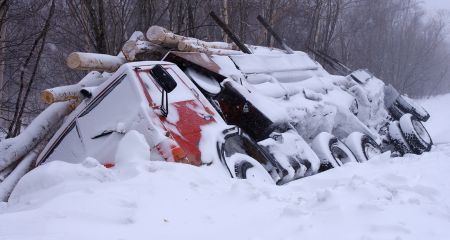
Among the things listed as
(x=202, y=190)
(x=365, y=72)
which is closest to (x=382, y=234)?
(x=202, y=190)

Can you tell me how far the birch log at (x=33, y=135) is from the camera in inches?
223

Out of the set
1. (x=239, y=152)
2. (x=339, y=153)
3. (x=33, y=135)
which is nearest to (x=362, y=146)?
(x=339, y=153)

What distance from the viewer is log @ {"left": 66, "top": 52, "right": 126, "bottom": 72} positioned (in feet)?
18.7

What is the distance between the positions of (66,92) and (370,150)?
439 centimetres

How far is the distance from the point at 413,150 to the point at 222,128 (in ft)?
13.8

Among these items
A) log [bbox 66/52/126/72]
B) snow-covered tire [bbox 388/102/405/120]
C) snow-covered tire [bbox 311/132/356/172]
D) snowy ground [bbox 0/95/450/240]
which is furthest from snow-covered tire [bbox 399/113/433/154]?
log [bbox 66/52/126/72]

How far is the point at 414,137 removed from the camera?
24.4 feet

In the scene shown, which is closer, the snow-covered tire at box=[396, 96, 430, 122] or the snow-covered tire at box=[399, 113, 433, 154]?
the snow-covered tire at box=[399, 113, 433, 154]

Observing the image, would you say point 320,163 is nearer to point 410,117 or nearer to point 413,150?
point 413,150

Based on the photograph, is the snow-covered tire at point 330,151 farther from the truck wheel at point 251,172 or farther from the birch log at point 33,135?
the birch log at point 33,135

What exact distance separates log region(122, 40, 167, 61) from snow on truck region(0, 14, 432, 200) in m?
0.01

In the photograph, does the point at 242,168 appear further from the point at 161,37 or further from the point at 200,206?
the point at 161,37

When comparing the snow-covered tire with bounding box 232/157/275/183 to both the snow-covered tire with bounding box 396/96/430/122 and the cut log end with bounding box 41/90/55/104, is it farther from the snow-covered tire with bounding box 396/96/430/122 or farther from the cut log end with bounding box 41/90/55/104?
the snow-covered tire with bounding box 396/96/430/122

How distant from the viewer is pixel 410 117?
805 centimetres
